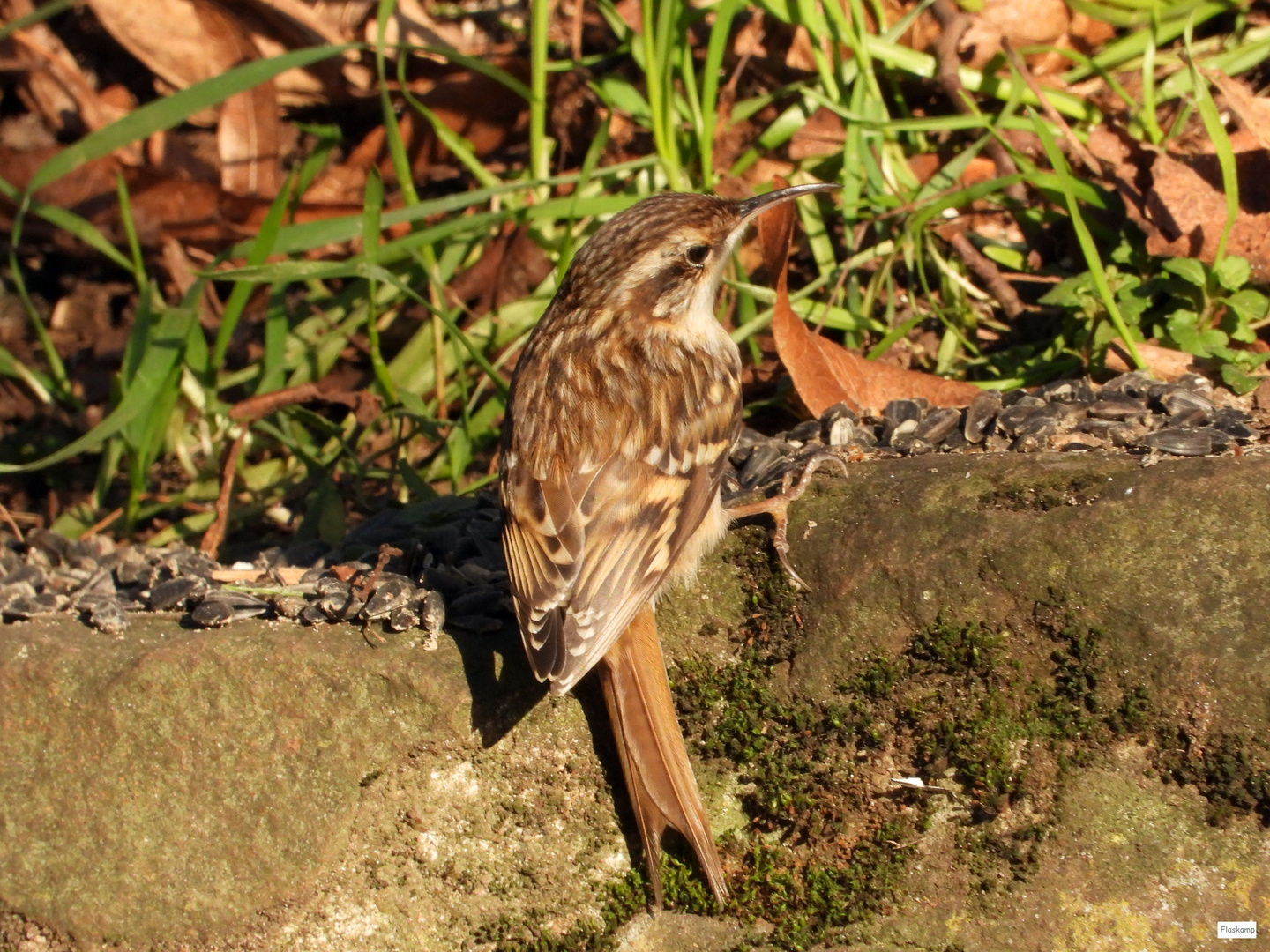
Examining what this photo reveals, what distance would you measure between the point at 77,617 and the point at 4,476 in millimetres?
2479

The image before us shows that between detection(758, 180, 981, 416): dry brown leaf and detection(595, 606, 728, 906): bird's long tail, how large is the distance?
1347 millimetres

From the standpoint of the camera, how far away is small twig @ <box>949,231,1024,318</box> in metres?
4.32

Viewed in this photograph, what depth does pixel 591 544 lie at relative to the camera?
9.62ft

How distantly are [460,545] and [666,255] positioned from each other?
3.13 ft

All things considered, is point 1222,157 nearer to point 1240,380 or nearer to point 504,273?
point 1240,380

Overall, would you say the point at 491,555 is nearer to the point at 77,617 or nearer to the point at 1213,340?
the point at 77,617

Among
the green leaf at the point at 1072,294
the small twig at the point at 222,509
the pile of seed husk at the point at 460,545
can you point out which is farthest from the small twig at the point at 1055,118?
the small twig at the point at 222,509

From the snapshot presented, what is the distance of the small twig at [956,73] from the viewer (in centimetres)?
452

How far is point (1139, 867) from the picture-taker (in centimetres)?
248

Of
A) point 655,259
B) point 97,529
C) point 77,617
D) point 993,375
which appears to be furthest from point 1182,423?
point 97,529

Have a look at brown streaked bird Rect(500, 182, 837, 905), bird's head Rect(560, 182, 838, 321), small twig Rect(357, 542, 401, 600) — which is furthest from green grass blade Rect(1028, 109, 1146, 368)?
small twig Rect(357, 542, 401, 600)

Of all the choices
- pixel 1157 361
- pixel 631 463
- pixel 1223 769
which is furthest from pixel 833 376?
pixel 1223 769

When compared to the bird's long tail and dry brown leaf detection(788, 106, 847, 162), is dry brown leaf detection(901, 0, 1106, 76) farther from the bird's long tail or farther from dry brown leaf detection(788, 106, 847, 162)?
the bird's long tail

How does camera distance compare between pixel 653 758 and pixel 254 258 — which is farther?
pixel 254 258
